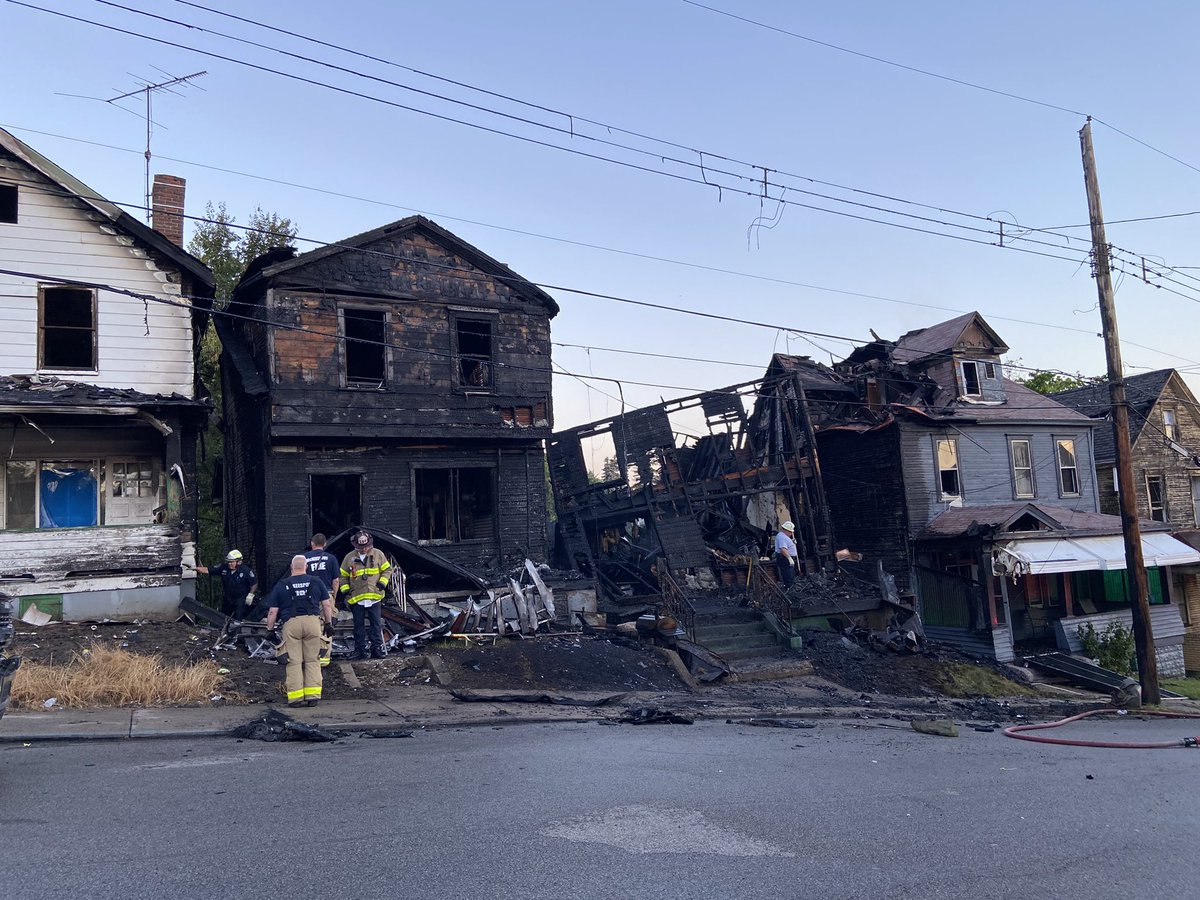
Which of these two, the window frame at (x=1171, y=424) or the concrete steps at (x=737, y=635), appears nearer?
the concrete steps at (x=737, y=635)

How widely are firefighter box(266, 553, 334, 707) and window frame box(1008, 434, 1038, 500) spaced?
76.1ft

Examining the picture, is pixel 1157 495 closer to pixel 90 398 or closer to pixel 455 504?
pixel 455 504

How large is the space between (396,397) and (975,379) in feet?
58.7

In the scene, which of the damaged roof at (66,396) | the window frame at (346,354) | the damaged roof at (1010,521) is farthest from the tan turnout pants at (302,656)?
the damaged roof at (1010,521)

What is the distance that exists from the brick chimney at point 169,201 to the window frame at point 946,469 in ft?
67.0

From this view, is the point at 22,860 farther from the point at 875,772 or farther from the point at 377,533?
the point at 377,533

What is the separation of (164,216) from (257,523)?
6628 mm

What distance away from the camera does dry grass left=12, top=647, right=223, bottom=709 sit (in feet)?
→ 36.2

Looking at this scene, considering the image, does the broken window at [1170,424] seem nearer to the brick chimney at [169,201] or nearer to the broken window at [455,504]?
the broken window at [455,504]

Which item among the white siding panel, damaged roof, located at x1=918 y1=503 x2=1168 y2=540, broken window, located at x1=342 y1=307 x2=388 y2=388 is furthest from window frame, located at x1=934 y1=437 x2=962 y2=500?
the white siding panel

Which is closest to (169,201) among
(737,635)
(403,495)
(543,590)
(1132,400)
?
(403,495)

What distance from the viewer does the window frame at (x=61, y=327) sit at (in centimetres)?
1648

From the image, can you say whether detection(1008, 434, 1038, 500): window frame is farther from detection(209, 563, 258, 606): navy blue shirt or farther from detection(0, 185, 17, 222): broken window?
detection(0, 185, 17, 222): broken window

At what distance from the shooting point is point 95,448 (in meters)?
18.2
